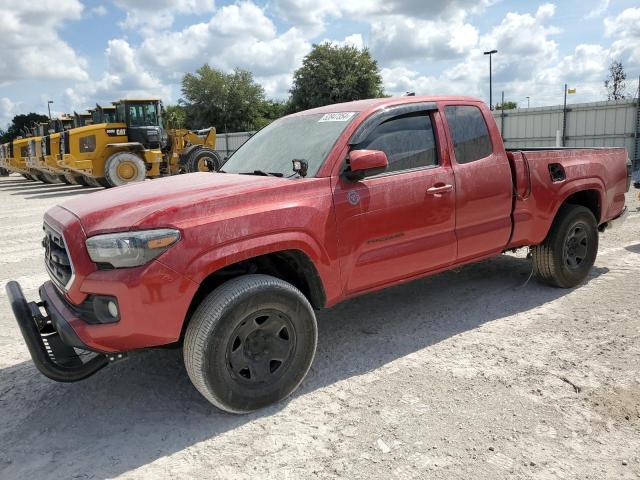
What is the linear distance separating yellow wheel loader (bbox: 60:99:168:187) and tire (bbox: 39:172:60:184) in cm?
469

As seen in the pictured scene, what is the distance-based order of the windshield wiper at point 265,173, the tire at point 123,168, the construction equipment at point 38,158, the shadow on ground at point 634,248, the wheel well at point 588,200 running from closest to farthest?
1. the windshield wiper at point 265,173
2. the wheel well at point 588,200
3. the shadow on ground at point 634,248
4. the tire at point 123,168
5. the construction equipment at point 38,158

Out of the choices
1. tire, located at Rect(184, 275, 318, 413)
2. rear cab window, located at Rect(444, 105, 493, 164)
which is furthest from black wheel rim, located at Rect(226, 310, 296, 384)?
rear cab window, located at Rect(444, 105, 493, 164)

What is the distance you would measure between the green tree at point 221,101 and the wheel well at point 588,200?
59.2 m

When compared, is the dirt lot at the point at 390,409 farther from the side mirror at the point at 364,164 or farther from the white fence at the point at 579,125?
the white fence at the point at 579,125

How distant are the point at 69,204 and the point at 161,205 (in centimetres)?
90

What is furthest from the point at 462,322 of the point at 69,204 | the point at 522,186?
the point at 69,204

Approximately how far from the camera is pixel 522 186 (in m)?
4.60

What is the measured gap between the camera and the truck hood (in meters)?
→ 2.90

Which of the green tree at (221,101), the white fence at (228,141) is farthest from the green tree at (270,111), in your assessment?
the white fence at (228,141)

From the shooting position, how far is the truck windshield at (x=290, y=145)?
3734 millimetres

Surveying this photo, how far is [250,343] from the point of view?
316 centimetres

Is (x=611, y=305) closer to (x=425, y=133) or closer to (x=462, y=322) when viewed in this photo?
(x=462, y=322)

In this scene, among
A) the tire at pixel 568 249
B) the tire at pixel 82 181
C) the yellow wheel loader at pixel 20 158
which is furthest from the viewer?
the yellow wheel loader at pixel 20 158

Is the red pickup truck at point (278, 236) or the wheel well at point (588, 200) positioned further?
the wheel well at point (588, 200)
